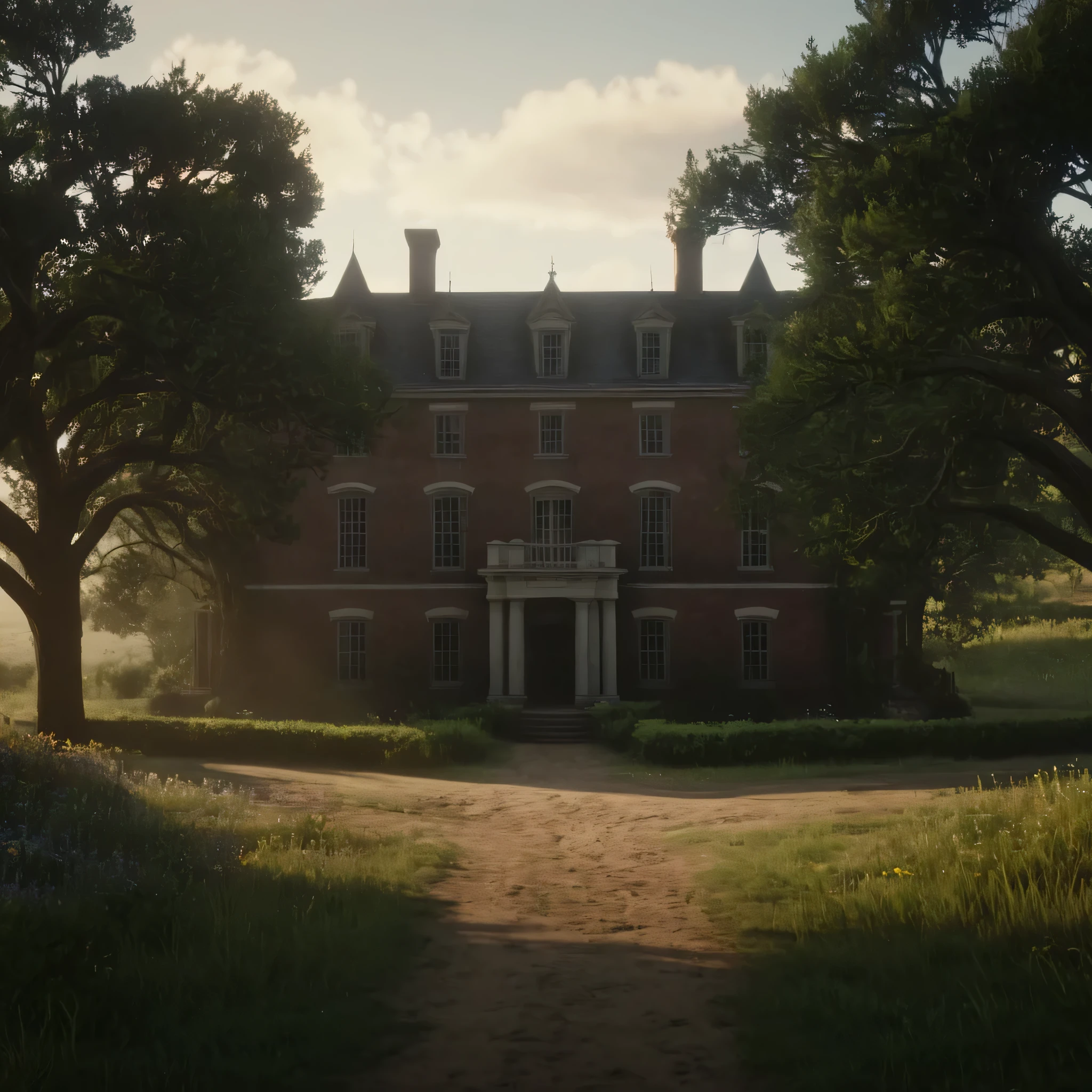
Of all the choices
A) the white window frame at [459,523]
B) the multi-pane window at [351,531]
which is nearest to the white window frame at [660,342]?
the white window frame at [459,523]

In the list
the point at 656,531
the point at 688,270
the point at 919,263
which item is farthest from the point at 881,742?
the point at 688,270

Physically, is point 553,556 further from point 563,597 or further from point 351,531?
point 351,531

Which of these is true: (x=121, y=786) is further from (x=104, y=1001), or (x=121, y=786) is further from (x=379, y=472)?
(x=379, y=472)

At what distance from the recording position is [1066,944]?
752cm

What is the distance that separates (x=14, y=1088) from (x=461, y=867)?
23.9 feet

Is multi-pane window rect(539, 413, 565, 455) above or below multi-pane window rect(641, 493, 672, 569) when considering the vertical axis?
above

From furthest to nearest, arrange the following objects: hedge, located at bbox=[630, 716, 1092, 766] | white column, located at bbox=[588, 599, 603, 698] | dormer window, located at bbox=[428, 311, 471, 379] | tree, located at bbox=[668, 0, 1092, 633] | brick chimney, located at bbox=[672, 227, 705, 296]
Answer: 1. brick chimney, located at bbox=[672, 227, 705, 296]
2. dormer window, located at bbox=[428, 311, 471, 379]
3. white column, located at bbox=[588, 599, 603, 698]
4. hedge, located at bbox=[630, 716, 1092, 766]
5. tree, located at bbox=[668, 0, 1092, 633]

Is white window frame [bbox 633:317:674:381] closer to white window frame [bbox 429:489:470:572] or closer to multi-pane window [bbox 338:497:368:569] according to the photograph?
white window frame [bbox 429:489:470:572]

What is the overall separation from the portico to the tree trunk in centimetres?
1317

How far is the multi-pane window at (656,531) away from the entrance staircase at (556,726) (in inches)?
232

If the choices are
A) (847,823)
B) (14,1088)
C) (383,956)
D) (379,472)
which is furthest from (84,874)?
(379,472)

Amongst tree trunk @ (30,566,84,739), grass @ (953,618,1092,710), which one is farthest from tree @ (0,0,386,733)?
grass @ (953,618,1092,710)

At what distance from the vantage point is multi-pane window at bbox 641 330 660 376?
37031mm

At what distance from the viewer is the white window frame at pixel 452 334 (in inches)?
1454
